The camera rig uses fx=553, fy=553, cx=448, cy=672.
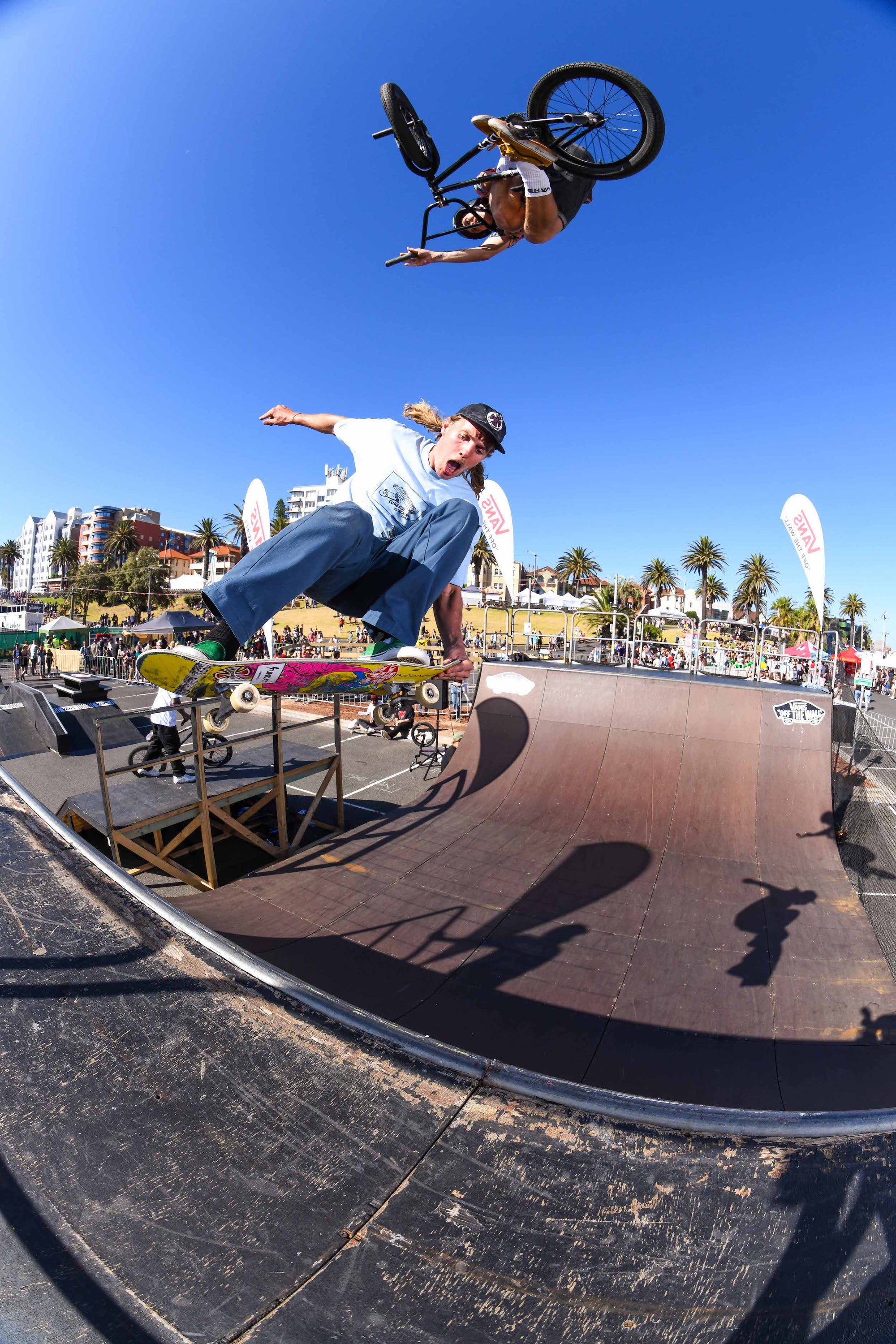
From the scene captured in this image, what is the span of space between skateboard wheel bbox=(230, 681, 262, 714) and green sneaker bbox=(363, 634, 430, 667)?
76 cm

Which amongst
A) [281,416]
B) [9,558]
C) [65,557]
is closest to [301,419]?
[281,416]

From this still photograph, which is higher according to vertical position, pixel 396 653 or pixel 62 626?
pixel 62 626

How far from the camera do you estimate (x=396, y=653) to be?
3328 millimetres

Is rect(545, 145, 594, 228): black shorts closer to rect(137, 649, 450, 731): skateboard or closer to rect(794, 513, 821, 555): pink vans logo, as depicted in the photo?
rect(137, 649, 450, 731): skateboard

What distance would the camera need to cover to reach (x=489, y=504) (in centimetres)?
1548

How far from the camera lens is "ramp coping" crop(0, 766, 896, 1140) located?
1554 mm

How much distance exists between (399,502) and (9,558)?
518 ft

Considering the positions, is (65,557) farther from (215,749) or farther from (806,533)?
(806,533)

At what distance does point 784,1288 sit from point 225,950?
195cm

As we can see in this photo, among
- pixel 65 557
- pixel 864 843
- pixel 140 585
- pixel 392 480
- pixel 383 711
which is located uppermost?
pixel 65 557

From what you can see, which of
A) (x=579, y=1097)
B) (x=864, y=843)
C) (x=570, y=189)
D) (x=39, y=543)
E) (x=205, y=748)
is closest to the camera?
(x=579, y=1097)

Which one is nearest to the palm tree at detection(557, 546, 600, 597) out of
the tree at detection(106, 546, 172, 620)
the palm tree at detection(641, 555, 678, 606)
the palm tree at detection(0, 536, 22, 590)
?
the palm tree at detection(641, 555, 678, 606)

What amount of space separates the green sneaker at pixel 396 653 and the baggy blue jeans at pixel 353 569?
0.16 ft

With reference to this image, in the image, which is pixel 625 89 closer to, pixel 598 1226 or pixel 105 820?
pixel 598 1226
